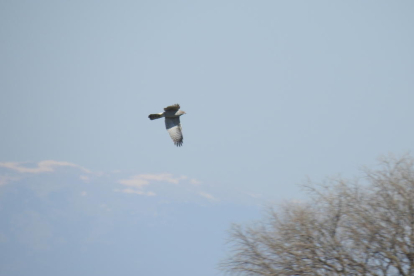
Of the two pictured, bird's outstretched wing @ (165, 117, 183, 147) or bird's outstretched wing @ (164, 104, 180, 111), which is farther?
bird's outstretched wing @ (165, 117, 183, 147)

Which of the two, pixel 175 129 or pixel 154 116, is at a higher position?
pixel 175 129

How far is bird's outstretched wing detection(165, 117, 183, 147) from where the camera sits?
18328mm

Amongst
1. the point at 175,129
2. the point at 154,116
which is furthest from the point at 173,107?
the point at 175,129

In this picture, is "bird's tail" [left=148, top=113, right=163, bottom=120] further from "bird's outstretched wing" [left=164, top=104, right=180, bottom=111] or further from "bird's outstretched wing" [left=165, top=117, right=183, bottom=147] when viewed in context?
"bird's outstretched wing" [left=165, top=117, right=183, bottom=147]

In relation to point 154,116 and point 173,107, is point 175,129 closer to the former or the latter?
point 173,107

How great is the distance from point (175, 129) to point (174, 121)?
32cm

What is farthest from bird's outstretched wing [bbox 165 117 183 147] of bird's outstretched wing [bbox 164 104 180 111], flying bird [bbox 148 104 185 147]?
bird's outstretched wing [bbox 164 104 180 111]

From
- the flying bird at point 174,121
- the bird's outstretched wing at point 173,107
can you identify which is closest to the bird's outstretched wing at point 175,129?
the flying bird at point 174,121

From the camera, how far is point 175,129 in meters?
18.5

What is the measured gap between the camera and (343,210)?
13.4 meters

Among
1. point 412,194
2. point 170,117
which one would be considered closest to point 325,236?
point 412,194

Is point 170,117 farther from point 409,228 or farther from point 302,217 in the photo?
point 409,228

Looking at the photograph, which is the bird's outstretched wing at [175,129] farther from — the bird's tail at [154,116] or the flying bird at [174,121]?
the bird's tail at [154,116]

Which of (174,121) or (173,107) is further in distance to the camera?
(174,121)
